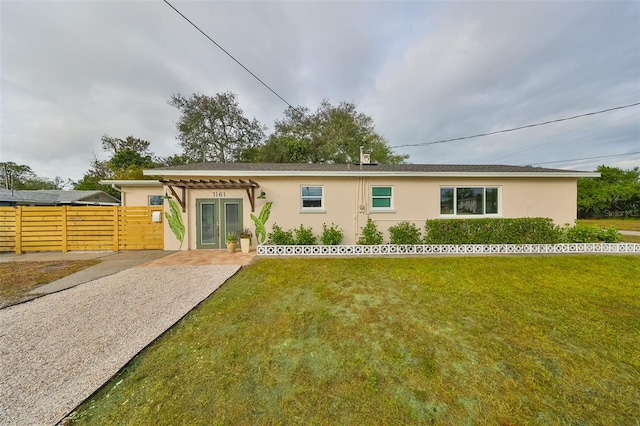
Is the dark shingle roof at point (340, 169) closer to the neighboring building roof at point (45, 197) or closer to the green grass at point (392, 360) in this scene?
the green grass at point (392, 360)

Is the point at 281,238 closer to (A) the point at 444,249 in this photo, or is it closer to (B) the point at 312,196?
(B) the point at 312,196

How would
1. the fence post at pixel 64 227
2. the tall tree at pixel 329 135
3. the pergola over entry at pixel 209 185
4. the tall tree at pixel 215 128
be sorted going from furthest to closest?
the tall tree at pixel 215 128 → the tall tree at pixel 329 135 → the fence post at pixel 64 227 → the pergola over entry at pixel 209 185

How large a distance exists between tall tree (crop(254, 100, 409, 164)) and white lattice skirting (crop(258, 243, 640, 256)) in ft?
43.1

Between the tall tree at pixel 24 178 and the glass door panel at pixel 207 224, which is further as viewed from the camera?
the tall tree at pixel 24 178

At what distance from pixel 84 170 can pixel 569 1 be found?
157ft

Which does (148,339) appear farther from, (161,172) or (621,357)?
(161,172)

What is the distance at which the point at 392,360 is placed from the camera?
99.4 inches

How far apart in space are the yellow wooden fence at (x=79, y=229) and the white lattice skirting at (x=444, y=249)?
16.8ft

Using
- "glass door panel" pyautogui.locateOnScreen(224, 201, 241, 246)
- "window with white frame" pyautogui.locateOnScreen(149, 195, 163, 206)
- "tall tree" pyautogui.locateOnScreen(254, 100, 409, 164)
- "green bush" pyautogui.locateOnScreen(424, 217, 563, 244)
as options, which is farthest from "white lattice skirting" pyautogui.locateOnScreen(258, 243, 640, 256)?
"tall tree" pyautogui.locateOnScreen(254, 100, 409, 164)

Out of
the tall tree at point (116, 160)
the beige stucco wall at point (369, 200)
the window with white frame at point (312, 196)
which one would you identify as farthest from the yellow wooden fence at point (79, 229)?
the tall tree at point (116, 160)

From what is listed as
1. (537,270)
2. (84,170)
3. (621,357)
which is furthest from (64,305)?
(84,170)

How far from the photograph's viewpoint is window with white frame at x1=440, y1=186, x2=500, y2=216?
8.88 metres

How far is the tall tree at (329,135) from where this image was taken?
20.3 meters

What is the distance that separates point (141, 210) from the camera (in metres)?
8.63
